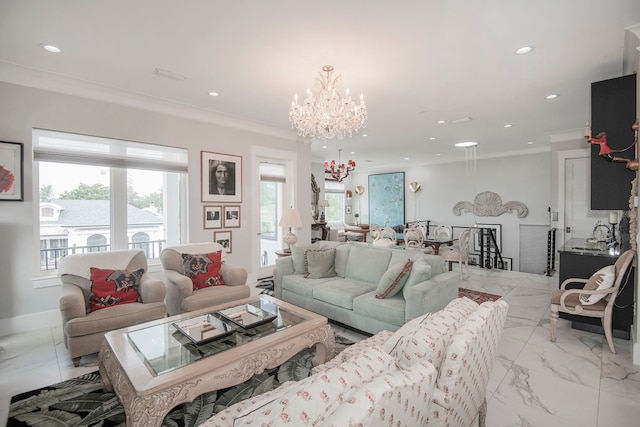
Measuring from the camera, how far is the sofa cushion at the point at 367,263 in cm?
371

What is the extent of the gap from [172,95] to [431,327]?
4105mm

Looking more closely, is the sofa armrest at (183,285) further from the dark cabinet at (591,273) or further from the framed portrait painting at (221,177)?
the dark cabinet at (591,273)

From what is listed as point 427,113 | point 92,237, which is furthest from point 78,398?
point 427,113

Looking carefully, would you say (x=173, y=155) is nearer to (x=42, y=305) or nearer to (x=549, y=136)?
(x=42, y=305)

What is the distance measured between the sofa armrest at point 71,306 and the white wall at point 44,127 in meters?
1.09

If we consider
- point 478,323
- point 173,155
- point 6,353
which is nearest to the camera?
point 478,323

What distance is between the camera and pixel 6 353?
113 inches

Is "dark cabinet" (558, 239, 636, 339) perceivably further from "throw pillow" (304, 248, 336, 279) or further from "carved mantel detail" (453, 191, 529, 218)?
"carved mantel detail" (453, 191, 529, 218)

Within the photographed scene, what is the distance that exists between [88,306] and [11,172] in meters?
1.72

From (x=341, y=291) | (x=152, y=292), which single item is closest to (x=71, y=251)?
(x=152, y=292)

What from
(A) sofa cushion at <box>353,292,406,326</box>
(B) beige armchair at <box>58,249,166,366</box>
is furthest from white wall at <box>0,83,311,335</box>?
(A) sofa cushion at <box>353,292,406,326</box>

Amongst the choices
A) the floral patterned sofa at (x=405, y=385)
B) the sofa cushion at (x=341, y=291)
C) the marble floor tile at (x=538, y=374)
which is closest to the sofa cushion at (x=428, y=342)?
the floral patterned sofa at (x=405, y=385)

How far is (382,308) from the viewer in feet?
9.81

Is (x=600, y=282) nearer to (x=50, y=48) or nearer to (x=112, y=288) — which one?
(x=112, y=288)
